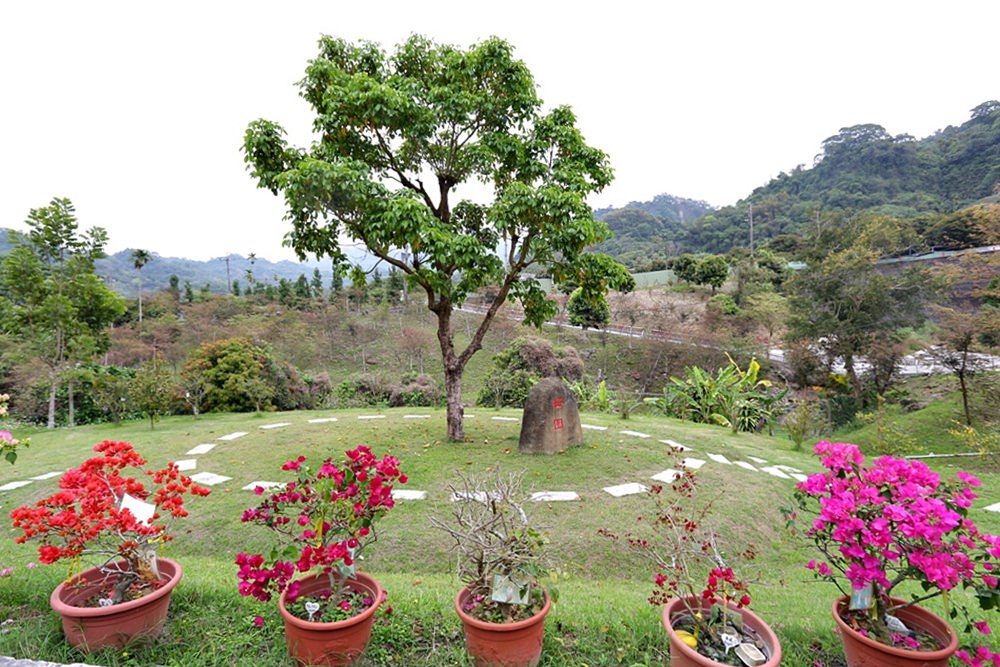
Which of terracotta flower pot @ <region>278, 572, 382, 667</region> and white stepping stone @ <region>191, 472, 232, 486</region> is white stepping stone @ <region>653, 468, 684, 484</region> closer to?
terracotta flower pot @ <region>278, 572, 382, 667</region>

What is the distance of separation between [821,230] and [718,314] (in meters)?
4.58

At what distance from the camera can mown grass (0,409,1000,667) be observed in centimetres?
227

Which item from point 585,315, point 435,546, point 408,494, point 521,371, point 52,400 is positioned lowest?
point 52,400

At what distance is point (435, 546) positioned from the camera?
4.03 m

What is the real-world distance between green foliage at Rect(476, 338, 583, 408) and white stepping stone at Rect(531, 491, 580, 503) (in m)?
8.14

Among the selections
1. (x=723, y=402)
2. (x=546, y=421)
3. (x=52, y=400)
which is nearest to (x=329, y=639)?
(x=546, y=421)

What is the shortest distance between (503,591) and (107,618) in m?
1.76

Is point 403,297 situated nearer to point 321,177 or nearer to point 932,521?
point 321,177

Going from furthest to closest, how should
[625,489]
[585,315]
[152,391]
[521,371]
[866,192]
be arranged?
[866,192]
[585,315]
[521,371]
[152,391]
[625,489]

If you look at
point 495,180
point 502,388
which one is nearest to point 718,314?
point 502,388

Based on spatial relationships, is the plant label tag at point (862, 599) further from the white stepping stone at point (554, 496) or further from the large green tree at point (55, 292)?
the large green tree at point (55, 292)

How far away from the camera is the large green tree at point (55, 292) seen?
10719mm

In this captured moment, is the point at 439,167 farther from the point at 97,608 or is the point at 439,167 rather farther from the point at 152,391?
the point at 152,391

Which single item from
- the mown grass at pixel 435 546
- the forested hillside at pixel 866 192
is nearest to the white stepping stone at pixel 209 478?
the mown grass at pixel 435 546
